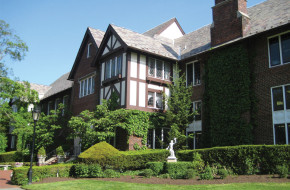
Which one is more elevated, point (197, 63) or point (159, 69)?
point (197, 63)

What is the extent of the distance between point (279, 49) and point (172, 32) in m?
15.6

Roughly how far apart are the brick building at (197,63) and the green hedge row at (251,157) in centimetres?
324

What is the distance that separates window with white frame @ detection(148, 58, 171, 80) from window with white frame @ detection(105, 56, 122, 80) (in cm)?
232

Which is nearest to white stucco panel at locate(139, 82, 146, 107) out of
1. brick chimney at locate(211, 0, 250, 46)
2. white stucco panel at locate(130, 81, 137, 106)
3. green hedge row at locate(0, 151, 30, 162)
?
white stucco panel at locate(130, 81, 137, 106)

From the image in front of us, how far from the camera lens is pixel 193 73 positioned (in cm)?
2217

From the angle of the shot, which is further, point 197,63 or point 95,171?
point 197,63

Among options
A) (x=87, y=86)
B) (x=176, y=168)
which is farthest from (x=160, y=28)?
(x=176, y=168)

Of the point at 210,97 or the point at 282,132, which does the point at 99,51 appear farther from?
the point at 282,132

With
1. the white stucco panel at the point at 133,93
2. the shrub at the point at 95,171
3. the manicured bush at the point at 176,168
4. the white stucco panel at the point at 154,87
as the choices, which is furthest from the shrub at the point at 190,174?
the white stucco panel at the point at 154,87

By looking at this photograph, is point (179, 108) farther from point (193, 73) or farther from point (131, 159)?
point (131, 159)

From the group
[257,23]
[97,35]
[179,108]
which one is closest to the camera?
[257,23]

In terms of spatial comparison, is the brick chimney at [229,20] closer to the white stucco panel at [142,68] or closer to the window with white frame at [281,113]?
the window with white frame at [281,113]

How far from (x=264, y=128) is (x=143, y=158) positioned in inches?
287

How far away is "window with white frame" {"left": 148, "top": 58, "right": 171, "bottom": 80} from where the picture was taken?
22.2 meters
